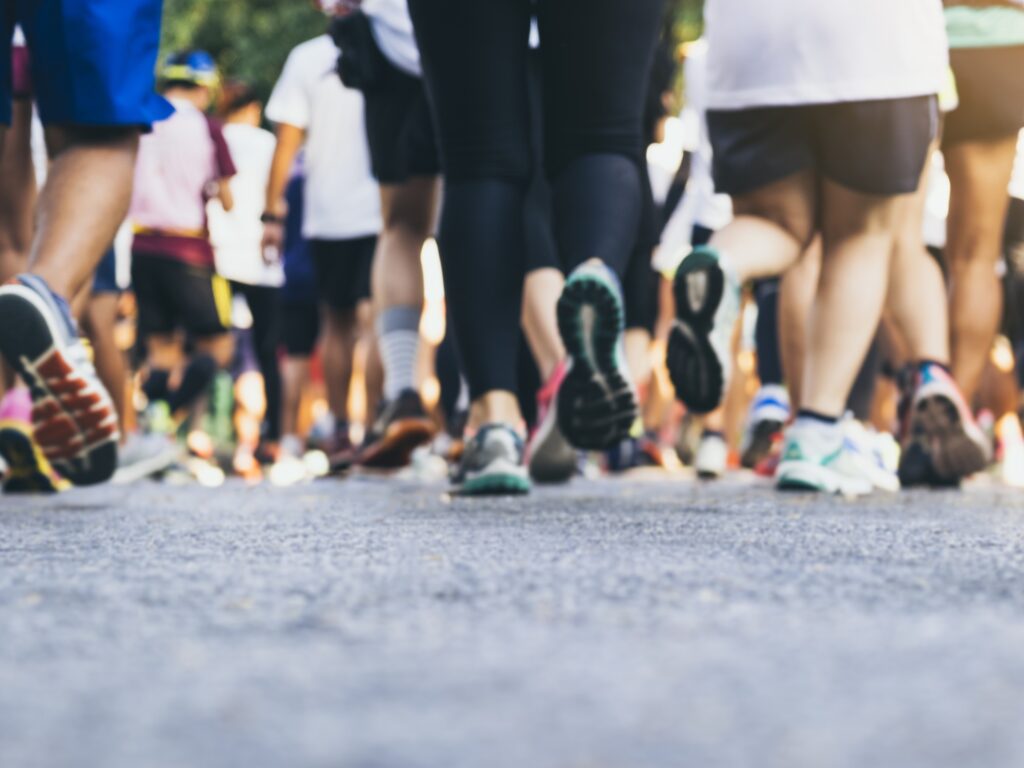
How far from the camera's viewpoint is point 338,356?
6.70m

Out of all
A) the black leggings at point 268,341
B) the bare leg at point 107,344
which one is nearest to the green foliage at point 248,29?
the black leggings at point 268,341

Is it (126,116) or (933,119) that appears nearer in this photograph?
(126,116)

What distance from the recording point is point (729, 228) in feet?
11.2

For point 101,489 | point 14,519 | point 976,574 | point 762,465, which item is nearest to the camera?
point 976,574

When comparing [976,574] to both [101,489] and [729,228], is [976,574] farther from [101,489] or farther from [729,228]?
[101,489]

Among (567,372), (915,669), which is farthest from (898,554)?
(567,372)

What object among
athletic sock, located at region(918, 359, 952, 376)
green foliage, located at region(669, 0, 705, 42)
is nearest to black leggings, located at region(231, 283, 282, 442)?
athletic sock, located at region(918, 359, 952, 376)

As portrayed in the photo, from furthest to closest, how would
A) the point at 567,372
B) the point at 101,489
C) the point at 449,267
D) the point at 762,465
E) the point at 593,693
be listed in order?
the point at 762,465
the point at 101,489
the point at 449,267
the point at 567,372
the point at 593,693

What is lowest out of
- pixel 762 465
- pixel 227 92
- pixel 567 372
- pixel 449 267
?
pixel 762 465

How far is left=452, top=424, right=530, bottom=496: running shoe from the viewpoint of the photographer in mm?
2865

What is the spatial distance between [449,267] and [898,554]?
141 centimetres

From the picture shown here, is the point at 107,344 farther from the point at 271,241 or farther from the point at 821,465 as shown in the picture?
the point at 821,465

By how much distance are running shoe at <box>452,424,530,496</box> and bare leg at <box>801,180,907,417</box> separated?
82cm

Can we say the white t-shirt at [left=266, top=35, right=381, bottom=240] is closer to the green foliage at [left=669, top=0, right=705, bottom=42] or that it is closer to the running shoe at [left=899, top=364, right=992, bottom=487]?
the running shoe at [left=899, top=364, right=992, bottom=487]
